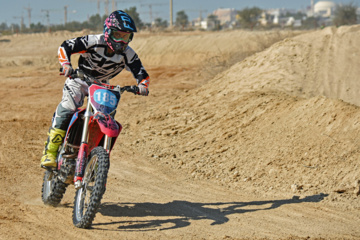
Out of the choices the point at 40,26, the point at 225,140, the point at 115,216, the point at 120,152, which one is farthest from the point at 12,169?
the point at 40,26

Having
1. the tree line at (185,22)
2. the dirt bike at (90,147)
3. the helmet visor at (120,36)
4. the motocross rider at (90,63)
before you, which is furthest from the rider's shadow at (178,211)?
the tree line at (185,22)

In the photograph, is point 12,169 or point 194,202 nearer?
point 194,202

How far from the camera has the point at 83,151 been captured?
5797 millimetres

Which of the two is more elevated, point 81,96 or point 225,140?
point 81,96

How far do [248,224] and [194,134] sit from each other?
5.01m

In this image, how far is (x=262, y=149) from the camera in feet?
30.0

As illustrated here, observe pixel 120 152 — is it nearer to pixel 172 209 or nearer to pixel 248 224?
pixel 172 209

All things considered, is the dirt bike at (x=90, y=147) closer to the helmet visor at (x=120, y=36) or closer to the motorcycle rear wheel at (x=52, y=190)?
the motorcycle rear wheel at (x=52, y=190)

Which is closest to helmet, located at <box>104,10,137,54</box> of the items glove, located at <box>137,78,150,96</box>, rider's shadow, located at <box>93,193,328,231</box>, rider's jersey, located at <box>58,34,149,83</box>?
rider's jersey, located at <box>58,34,149,83</box>

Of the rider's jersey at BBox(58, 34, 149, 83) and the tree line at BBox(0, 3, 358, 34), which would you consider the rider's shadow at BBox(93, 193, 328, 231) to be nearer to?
the rider's jersey at BBox(58, 34, 149, 83)

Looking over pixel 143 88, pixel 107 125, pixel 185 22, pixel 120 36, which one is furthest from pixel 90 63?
pixel 185 22

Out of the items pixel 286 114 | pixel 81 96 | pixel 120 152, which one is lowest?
pixel 120 152

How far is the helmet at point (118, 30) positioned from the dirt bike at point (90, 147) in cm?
51

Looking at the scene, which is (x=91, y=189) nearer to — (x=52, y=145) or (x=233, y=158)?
(x=52, y=145)
